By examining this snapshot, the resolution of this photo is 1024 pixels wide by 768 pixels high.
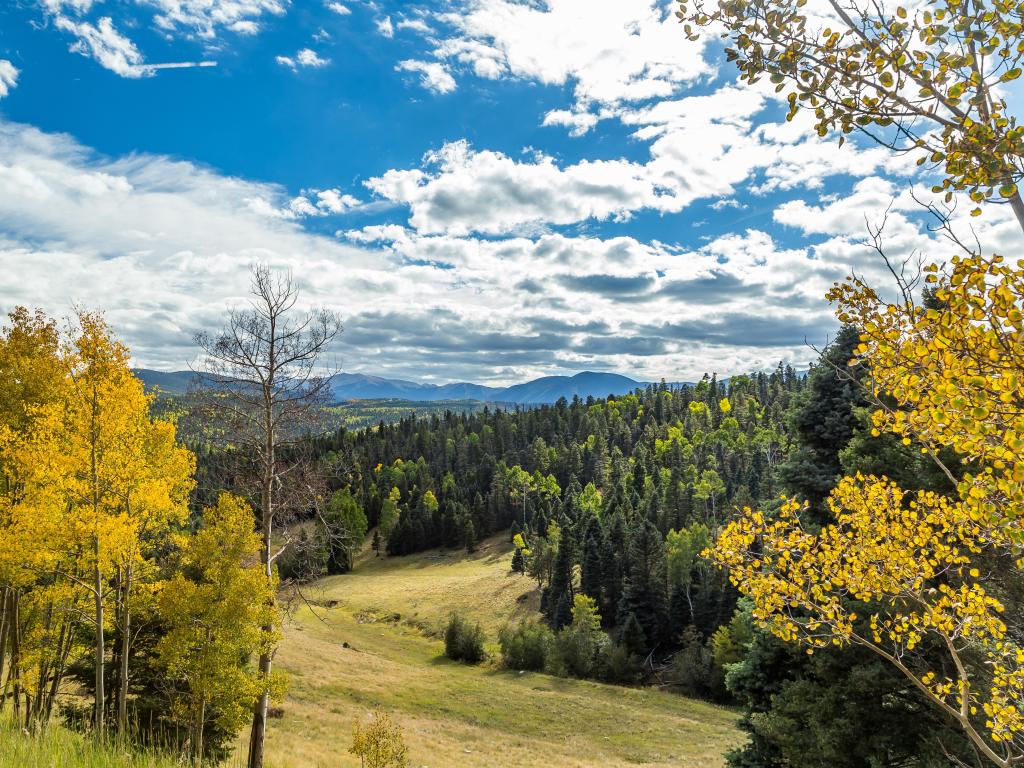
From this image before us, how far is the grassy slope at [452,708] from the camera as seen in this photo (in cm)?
2669

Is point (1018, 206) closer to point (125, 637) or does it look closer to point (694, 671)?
point (125, 637)

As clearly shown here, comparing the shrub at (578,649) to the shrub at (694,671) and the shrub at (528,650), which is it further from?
the shrub at (694,671)

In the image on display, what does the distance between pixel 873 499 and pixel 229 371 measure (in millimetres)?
12598

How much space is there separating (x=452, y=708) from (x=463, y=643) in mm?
16251

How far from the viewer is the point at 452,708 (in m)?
37.4

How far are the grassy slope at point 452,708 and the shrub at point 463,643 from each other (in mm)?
1693

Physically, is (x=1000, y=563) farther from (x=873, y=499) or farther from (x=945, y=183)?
(x=945, y=183)

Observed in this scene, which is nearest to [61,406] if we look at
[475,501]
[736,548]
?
[736,548]

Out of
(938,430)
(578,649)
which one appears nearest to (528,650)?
(578,649)

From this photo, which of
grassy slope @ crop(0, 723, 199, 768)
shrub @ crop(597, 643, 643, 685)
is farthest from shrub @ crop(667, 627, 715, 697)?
grassy slope @ crop(0, 723, 199, 768)

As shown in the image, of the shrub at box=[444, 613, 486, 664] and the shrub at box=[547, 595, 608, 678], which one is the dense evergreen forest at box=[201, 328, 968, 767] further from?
the shrub at box=[444, 613, 486, 664]

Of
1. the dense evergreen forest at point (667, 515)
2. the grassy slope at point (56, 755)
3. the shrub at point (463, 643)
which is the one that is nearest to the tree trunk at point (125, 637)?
the dense evergreen forest at point (667, 515)

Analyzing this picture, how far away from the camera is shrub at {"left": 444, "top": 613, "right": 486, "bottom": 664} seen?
53.4 m

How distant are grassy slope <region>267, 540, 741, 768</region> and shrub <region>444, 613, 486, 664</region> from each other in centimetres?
169
